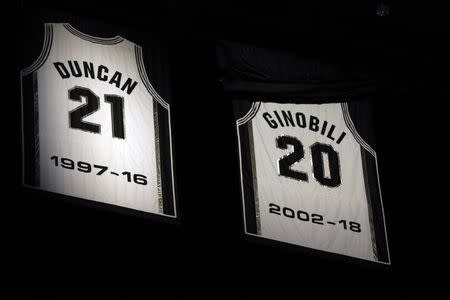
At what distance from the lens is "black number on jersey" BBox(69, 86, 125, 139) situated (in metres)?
6.85

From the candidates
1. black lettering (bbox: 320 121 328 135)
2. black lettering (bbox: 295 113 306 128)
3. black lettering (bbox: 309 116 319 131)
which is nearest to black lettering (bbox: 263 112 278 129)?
black lettering (bbox: 295 113 306 128)

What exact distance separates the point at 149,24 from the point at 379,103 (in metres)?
3.22

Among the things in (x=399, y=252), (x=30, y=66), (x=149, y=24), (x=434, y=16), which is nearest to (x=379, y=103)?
(x=434, y=16)

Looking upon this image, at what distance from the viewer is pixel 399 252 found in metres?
8.72

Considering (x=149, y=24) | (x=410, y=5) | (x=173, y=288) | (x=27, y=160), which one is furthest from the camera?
(x=410, y=5)

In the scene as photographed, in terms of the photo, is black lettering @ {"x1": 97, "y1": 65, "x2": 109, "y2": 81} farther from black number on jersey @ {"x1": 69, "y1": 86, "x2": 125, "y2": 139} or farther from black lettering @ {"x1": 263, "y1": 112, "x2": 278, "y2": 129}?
black lettering @ {"x1": 263, "y1": 112, "x2": 278, "y2": 129}

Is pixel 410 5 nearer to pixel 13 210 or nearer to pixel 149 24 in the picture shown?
pixel 149 24

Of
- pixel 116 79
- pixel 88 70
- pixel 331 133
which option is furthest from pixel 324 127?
pixel 88 70

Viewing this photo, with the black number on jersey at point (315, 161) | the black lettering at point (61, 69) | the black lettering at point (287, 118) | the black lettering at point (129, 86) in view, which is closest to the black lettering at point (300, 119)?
the black lettering at point (287, 118)

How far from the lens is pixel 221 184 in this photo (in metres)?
8.02

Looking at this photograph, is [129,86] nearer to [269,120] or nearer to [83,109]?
[83,109]

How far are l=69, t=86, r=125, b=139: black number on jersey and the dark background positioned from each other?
18.4 inches

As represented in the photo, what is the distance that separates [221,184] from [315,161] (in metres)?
1.02

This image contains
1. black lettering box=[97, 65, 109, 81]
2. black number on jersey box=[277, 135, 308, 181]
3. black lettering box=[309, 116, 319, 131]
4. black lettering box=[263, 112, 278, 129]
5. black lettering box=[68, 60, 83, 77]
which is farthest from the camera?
black lettering box=[309, 116, 319, 131]
